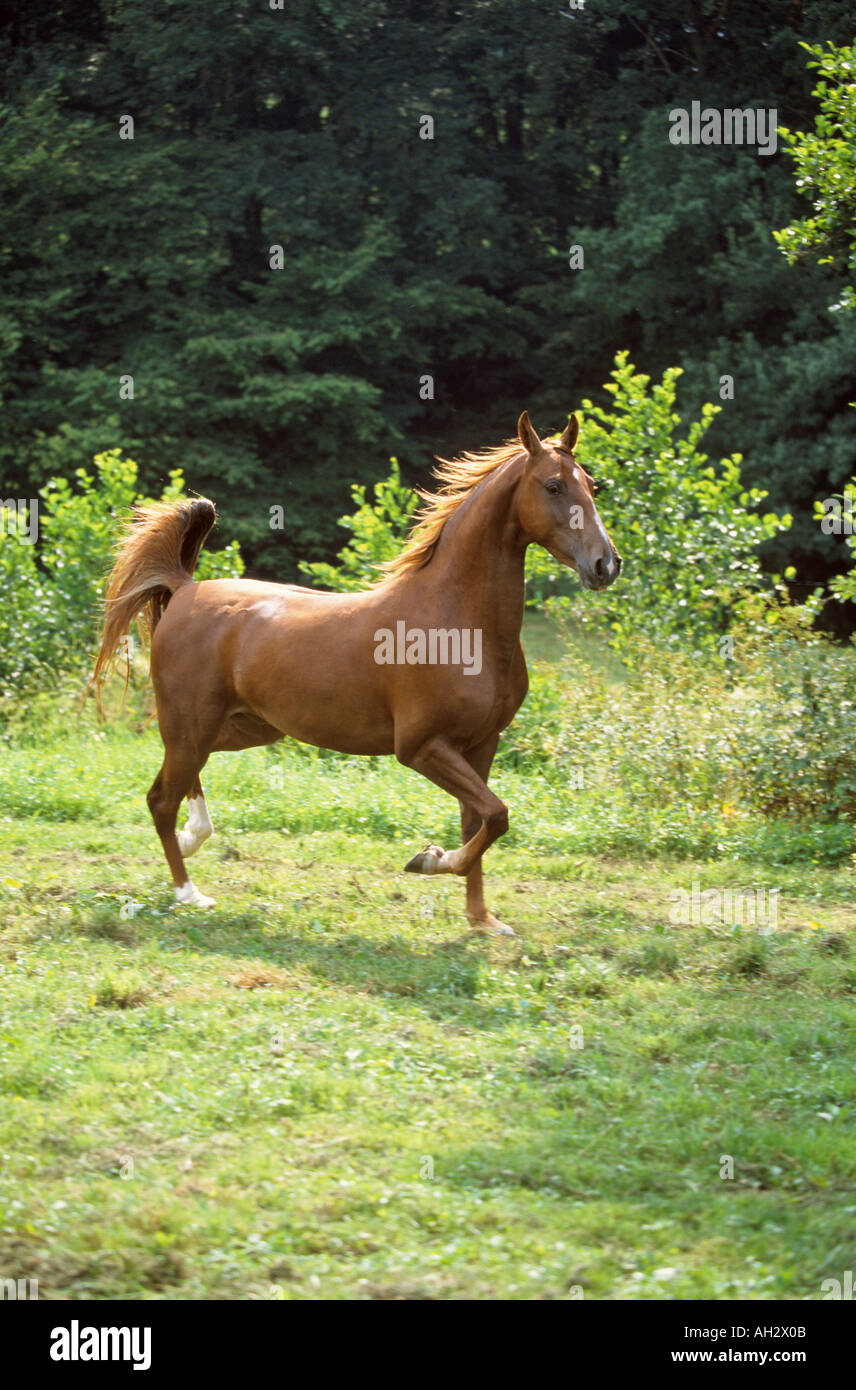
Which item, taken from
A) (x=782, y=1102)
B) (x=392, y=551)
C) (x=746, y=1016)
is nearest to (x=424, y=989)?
(x=746, y=1016)

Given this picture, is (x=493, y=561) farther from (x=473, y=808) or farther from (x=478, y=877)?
(x=478, y=877)

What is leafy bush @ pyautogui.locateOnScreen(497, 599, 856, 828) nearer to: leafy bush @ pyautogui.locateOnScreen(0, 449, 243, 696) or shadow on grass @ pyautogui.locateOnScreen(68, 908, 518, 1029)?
shadow on grass @ pyautogui.locateOnScreen(68, 908, 518, 1029)

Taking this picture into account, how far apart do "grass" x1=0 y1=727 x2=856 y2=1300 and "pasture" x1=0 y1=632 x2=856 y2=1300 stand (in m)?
0.01

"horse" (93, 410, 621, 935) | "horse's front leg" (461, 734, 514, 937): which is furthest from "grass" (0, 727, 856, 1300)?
"horse" (93, 410, 621, 935)

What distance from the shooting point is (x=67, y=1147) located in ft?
14.1

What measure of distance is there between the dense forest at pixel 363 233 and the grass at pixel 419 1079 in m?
16.0

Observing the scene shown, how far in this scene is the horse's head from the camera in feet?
21.1

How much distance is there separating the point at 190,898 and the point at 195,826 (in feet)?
1.54

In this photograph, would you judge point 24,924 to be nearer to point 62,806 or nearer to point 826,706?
point 62,806

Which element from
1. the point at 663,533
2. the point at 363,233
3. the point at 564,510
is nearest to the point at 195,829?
the point at 564,510

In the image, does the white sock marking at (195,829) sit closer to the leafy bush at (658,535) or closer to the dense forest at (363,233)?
the leafy bush at (658,535)

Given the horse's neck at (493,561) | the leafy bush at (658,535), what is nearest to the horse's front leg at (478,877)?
the horse's neck at (493,561)

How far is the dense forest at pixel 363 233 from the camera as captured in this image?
23.8m

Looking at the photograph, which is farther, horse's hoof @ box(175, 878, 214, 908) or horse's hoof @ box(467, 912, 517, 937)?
horse's hoof @ box(175, 878, 214, 908)
